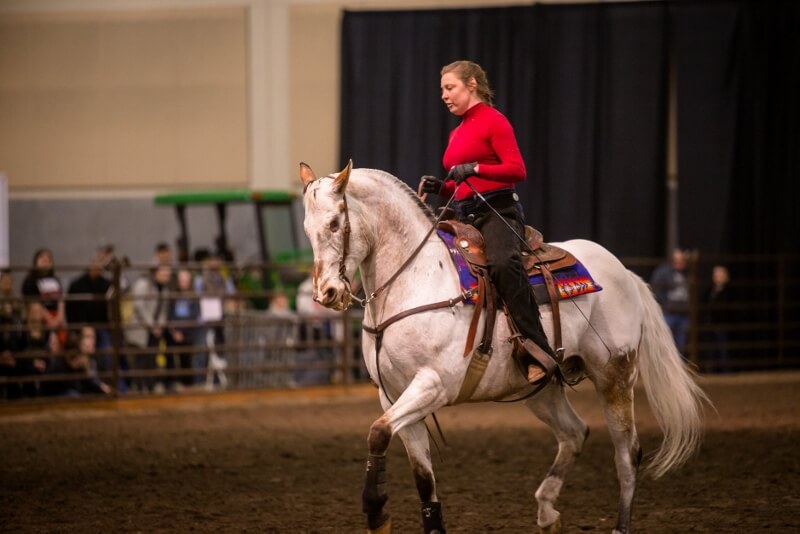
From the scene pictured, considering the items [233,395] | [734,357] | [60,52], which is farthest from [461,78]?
[60,52]

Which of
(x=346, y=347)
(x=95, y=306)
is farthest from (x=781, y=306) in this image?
(x=95, y=306)

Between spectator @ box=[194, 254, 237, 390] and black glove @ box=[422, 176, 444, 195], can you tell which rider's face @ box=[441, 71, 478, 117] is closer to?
black glove @ box=[422, 176, 444, 195]

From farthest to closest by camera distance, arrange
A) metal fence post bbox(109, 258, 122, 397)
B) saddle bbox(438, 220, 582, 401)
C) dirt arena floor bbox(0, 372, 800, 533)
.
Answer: metal fence post bbox(109, 258, 122, 397)
dirt arena floor bbox(0, 372, 800, 533)
saddle bbox(438, 220, 582, 401)

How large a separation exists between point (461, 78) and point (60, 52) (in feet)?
40.9

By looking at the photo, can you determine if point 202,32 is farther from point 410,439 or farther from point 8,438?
point 410,439

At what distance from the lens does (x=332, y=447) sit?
8.15 metres

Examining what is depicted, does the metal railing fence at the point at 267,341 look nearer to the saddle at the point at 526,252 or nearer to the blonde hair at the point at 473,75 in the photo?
the saddle at the point at 526,252

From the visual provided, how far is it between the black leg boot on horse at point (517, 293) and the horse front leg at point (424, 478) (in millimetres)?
542

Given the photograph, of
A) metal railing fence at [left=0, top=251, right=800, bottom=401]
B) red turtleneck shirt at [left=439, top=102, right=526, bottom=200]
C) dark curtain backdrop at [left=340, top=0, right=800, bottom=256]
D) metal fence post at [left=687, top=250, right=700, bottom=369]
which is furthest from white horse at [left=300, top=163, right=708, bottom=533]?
dark curtain backdrop at [left=340, top=0, right=800, bottom=256]

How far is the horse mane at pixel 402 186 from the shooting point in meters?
4.57

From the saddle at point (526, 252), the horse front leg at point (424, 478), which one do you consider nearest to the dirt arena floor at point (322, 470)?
the horse front leg at point (424, 478)

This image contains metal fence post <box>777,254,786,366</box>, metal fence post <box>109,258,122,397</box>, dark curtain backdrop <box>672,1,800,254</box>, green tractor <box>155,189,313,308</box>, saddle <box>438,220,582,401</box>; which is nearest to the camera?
saddle <box>438,220,582,401</box>

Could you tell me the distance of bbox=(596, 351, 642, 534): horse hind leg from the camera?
16.3 ft

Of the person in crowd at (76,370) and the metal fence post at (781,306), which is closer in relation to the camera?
the person in crowd at (76,370)
